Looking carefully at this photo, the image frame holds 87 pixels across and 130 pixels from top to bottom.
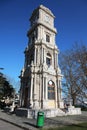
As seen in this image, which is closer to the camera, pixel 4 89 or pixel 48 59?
pixel 48 59

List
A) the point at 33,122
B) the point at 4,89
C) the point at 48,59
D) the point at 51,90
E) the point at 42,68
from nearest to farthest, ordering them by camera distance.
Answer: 1. the point at 33,122
2. the point at 42,68
3. the point at 51,90
4. the point at 48,59
5. the point at 4,89

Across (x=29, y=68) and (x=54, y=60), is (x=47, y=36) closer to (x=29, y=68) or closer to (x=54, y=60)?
(x=54, y=60)

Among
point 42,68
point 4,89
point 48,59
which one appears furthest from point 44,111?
point 4,89

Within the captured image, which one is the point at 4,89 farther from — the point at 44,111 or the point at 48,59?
the point at 44,111

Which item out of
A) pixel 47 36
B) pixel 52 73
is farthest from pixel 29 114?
pixel 47 36

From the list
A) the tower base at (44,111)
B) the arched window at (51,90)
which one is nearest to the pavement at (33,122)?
the tower base at (44,111)

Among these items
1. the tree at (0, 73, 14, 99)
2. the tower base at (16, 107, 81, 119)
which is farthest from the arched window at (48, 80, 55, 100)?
the tree at (0, 73, 14, 99)

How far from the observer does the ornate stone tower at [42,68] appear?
84.9ft

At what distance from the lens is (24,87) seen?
96.2 feet

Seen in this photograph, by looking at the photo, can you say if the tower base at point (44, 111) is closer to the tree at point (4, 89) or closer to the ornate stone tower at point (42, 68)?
the ornate stone tower at point (42, 68)

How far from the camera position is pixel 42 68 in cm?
2689

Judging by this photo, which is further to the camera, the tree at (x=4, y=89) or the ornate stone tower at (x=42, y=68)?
the tree at (x=4, y=89)

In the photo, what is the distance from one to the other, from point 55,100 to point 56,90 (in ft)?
6.06

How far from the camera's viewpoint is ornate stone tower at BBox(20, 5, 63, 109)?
84.9 ft
